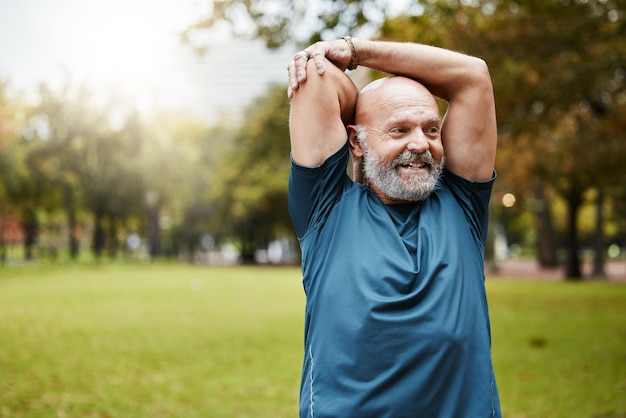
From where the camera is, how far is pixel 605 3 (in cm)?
955

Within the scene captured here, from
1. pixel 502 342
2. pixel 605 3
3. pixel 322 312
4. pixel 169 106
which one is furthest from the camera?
pixel 169 106

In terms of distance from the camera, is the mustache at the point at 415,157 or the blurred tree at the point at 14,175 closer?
the mustache at the point at 415,157

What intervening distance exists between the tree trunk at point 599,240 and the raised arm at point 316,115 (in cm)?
2897

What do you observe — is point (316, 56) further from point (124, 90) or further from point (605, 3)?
point (124, 90)

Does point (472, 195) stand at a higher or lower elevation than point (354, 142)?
lower

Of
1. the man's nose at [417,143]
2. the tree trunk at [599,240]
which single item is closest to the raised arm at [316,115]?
the man's nose at [417,143]

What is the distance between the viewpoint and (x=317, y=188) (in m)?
2.11

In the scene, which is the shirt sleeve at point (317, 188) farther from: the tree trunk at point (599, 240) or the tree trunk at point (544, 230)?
the tree trunk at point (544, 230)

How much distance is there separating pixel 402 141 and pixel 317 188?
31 cm

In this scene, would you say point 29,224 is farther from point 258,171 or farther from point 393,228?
point 393,228

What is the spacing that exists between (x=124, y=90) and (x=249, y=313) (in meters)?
29.6

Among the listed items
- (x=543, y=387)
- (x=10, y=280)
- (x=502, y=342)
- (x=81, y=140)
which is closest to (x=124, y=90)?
(x=81, y=140)

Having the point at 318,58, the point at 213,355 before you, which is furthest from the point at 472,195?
the point at 213,355

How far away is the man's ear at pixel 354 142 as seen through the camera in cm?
227
